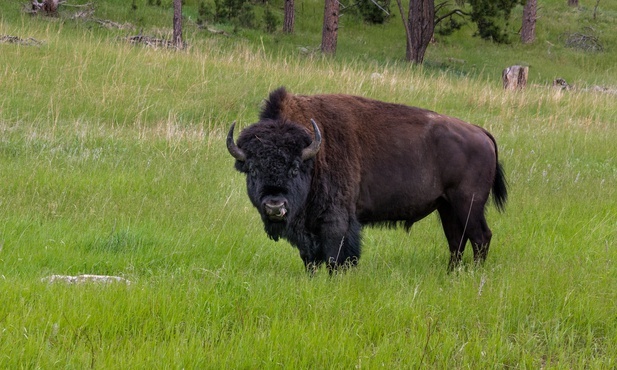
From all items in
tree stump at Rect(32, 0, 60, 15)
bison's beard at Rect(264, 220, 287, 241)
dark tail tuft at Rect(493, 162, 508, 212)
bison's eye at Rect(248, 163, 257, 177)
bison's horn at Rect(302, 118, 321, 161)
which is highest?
bison's horn at Rect(302, 118, 321, 161)

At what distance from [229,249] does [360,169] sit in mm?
1519

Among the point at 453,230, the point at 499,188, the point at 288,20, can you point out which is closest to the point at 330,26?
the point at 288,20

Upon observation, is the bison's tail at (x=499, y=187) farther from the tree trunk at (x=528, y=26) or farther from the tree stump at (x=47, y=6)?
the tree trunk at (x=528, y=26)

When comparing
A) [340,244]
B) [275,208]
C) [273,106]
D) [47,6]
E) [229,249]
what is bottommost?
[229,249]

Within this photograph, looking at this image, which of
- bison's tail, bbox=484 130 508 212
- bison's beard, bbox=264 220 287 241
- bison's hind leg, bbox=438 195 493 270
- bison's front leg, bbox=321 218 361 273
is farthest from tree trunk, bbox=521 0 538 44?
bison's beard, bbox=264 220 287 241

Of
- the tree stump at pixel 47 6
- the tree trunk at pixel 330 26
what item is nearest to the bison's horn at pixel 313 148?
the tree trunk at pixel 330 26

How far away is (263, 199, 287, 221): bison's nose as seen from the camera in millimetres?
5816

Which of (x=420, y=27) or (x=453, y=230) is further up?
(x=420, y=27)

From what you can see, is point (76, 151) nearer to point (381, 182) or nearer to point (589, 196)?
point (381, 182)

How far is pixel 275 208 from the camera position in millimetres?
5809

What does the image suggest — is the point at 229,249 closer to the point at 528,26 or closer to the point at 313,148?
the point at 313,148

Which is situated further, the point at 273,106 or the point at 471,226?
the point at 471,226

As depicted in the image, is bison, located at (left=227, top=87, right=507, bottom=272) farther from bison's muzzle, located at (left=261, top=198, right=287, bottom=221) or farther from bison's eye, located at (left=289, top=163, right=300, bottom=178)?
bison's muzzle, located at (left=261, top=198, right=287, bottom=221)

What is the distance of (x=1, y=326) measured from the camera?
4.34m
